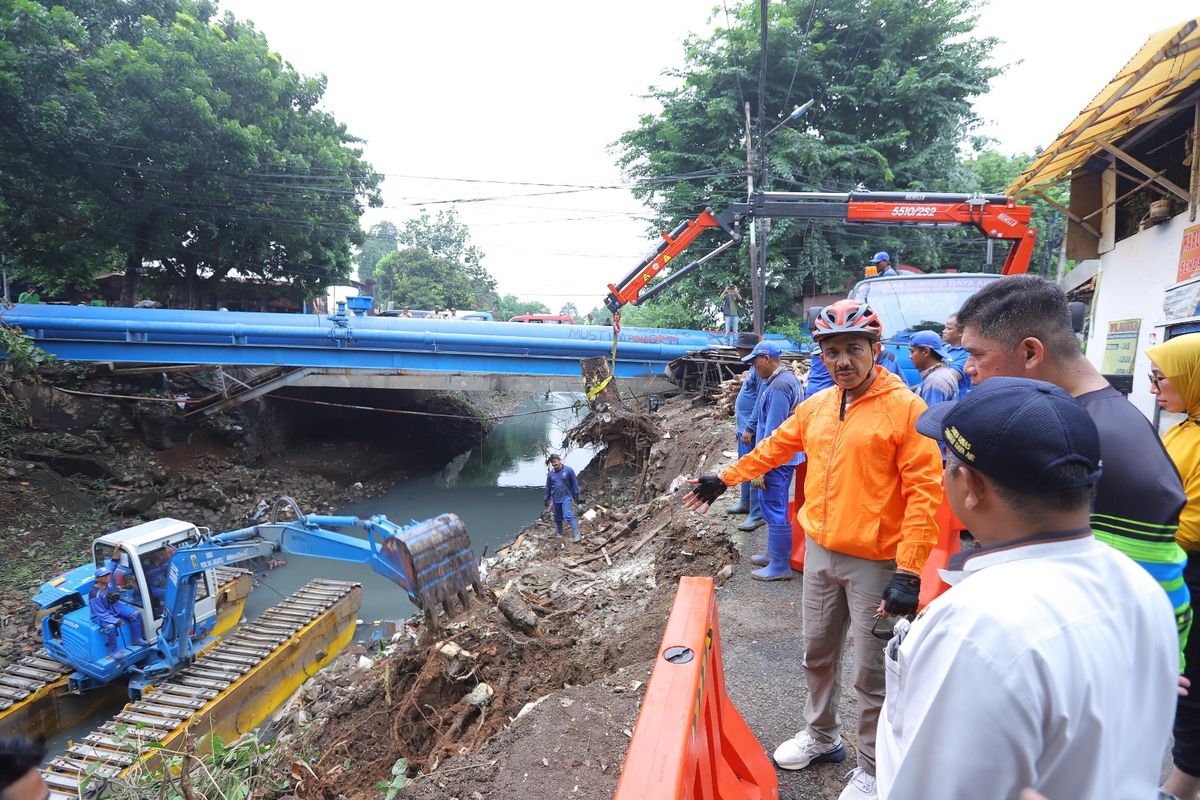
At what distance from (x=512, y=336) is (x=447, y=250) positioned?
32936 mm

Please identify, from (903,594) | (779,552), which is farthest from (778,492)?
(903,594)

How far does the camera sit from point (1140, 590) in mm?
923

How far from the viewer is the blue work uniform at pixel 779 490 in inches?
182

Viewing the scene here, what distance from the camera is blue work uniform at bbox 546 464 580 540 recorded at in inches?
381

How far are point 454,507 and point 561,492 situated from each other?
7.38 meters

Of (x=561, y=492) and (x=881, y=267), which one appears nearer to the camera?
(x=881, y=267)

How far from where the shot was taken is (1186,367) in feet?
6.20

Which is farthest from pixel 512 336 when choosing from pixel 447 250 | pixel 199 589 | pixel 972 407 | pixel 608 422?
pixel 447 250

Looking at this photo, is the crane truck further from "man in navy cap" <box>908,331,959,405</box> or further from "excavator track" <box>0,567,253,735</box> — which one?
"excavator track" <box>0,567,253,735</box>

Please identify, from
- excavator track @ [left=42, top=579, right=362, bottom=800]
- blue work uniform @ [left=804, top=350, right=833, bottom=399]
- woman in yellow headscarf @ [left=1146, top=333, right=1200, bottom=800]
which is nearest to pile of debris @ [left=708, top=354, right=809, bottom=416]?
blue work uniform @ [left=804, top=350, right=833, bottom=399]

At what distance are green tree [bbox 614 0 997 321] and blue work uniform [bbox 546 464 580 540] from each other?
865 cm

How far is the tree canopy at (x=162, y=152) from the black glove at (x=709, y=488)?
52.9 feet

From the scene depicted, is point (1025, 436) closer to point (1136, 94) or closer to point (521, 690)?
point (521, 690)

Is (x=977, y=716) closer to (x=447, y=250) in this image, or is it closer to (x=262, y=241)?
(x=262, y=241)
